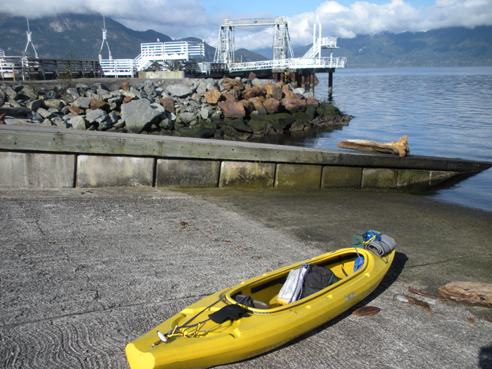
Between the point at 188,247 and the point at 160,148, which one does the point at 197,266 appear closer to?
the point at 188,247

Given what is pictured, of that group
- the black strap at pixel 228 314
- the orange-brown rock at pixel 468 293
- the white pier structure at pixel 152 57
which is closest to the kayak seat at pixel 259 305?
the black strap at pixel 228 314

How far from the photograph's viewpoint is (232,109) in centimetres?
2356

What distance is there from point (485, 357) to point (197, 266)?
274 cm

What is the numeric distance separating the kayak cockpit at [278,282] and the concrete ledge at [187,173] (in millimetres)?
4285

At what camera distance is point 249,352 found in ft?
10.8

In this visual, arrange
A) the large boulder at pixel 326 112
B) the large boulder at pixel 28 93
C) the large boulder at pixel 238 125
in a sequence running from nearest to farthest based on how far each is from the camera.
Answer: the large boulder at pixel 28 93, the large boulder at pixel 238 125, the large boulder at pixel 326 112

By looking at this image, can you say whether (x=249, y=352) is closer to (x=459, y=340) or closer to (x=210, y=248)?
(x=459, y=340)

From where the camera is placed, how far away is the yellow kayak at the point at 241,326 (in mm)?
2984

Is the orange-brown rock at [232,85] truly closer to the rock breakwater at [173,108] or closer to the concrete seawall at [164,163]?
the rock breakwater at [173,108]

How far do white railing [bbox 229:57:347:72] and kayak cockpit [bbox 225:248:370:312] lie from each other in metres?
42.6

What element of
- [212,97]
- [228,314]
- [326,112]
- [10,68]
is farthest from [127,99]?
[228,314]

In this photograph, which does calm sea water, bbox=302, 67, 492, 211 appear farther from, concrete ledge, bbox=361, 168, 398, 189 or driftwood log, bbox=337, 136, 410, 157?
driftwood log, bbox=337, 136, 410, 157

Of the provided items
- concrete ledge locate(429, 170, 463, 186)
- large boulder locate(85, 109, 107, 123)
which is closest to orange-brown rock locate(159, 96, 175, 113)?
large boulder locate(85, 109, 107, 123)

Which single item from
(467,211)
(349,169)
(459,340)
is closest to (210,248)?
(459,340)
